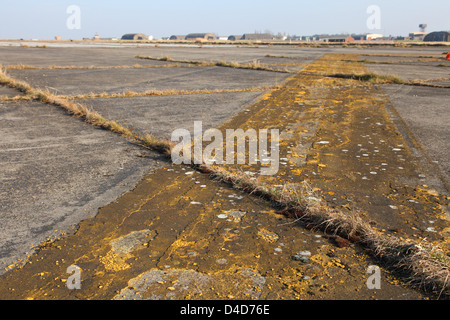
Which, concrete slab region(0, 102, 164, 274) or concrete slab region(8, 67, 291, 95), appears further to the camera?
concrete slab region(8, 67, 291, 95)

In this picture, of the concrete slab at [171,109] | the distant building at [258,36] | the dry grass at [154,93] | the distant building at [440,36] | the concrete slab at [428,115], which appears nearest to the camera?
the concrete slab at [428,115]

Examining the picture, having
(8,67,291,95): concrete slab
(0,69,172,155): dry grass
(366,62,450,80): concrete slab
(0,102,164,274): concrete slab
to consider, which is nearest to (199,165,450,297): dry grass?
(0,102,164,274): concrete slab

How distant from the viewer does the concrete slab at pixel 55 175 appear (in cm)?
339

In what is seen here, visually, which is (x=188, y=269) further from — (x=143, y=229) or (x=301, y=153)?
(x=301, y=153)

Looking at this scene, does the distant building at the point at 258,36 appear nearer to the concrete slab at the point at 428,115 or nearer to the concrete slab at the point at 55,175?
the concrete slab at the point at 428,115

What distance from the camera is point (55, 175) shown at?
4.68 m

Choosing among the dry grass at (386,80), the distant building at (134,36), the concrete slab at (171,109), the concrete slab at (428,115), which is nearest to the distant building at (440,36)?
the dry grass at (386,80)

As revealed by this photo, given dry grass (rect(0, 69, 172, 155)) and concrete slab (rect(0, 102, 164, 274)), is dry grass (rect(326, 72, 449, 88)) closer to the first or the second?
dry grass (rect(0, 69, 172, 155))

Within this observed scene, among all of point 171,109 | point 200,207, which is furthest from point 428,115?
point 200,207

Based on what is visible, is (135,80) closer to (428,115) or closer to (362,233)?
(428,115)

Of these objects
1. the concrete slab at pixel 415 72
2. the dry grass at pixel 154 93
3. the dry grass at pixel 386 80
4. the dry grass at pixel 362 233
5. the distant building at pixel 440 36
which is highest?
the distant building at pixel 440 36

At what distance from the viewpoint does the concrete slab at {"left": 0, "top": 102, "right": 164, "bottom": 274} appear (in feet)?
11.1

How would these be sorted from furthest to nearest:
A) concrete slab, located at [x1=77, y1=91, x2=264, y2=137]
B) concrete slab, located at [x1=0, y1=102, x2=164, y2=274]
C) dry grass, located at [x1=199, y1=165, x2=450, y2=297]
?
concrete slab, located at [x1=77, y1=91, x2=264, y2=137]
concrete slab, located at [x1=0, y1=102, x2=164, y2=274]
dry grass, located at [x1=199, y1=165, x2=450, y2=297]

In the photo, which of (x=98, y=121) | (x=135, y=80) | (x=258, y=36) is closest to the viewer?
(x=98, y=121)
